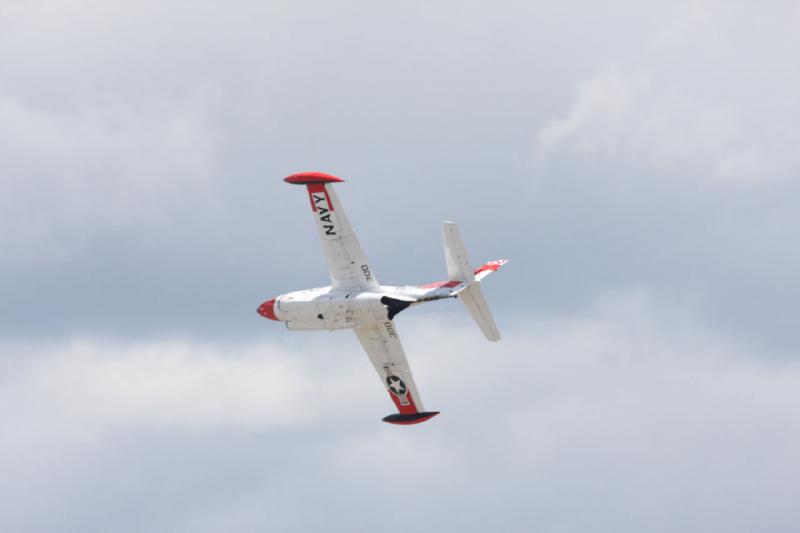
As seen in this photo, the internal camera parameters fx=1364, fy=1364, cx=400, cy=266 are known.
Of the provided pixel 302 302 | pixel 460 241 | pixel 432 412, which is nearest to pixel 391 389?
pixel 432 412

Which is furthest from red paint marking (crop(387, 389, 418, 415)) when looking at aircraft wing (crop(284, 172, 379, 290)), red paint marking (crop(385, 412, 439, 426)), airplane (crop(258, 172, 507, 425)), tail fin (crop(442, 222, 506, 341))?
tail fin (crop(442, 222, 506, 341))

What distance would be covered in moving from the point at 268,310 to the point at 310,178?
10251 millimetres

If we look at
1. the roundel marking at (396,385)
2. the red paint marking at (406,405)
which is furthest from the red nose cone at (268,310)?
the red paint marking at (406,405)

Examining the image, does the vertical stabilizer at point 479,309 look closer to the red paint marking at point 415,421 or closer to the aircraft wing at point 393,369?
the aircraft wing at point 393,369

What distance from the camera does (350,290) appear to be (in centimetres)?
9194

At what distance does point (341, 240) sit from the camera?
301 feet

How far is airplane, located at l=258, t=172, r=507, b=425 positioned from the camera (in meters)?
88.5

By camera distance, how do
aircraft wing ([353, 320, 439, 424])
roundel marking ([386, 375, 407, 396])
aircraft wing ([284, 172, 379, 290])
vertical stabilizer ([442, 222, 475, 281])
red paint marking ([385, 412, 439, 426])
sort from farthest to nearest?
red paint marking ([385, 412, 439, 426]) < roundel marking ([386, 375, 407, 396]) < aircraft wing ([353, 320, 439, 424]) < aircraft wing ([284, 172, 379, 290]) < vertical stabilizer ([442, 222, 475, 281])

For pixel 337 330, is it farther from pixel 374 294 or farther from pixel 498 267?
pixel 498 267

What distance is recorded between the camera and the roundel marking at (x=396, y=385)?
10044 centimetres

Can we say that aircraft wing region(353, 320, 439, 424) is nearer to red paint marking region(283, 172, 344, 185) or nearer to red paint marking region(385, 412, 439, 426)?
red paint marking region(385, 412, 439, 426)

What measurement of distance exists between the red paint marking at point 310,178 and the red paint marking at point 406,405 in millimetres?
18694

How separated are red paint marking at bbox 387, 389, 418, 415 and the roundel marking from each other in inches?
14.1

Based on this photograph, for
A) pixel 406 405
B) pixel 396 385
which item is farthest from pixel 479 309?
pixel 406 405
